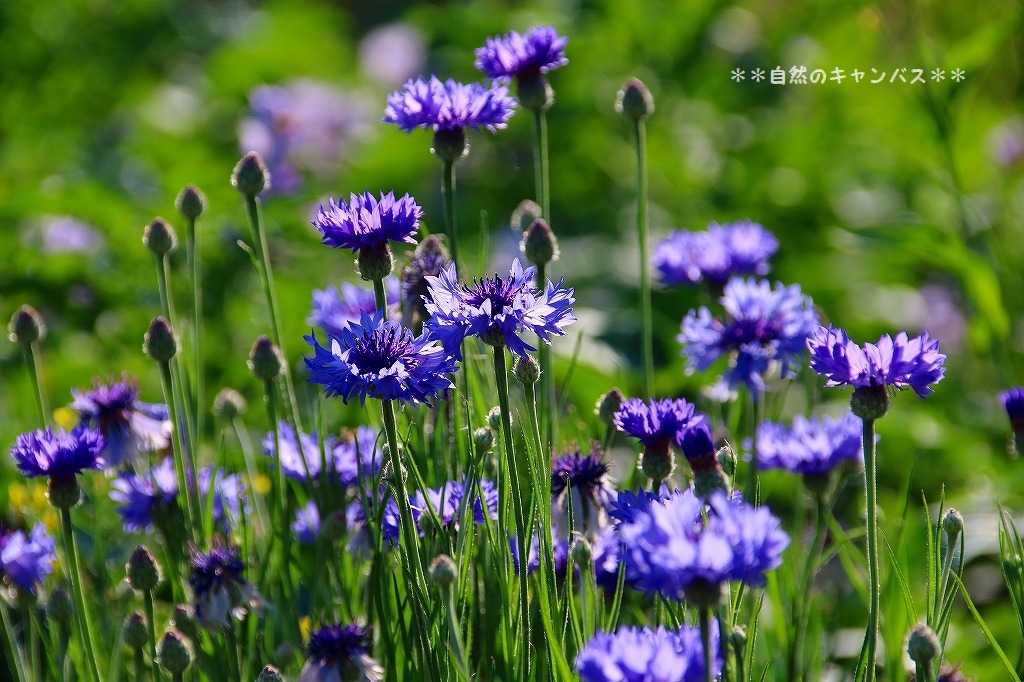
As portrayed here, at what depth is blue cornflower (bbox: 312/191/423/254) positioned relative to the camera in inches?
39.2

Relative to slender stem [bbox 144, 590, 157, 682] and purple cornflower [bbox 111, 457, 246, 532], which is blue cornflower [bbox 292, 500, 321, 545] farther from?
slender stem [bbox 144, 590, 157, 682]

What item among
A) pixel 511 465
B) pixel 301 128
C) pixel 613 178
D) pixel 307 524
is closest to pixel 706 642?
pixel 511 465

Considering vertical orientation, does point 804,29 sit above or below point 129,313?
above

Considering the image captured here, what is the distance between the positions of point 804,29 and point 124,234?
2321 mm

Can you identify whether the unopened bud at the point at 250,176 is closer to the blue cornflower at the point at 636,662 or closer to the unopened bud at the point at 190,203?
the unopened bud at the point at 190,203

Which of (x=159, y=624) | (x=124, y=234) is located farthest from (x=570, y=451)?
(x=124, y=234)

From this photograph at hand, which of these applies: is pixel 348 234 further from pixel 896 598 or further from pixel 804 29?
pixel 804 29

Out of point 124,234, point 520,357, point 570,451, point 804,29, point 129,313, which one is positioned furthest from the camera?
point 804,29

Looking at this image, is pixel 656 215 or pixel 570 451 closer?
pixel 570 451

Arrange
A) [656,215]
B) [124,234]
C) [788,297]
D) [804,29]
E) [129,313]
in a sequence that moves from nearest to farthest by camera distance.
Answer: [788,297], [129,313], [124,234], [656,215], [804,29]

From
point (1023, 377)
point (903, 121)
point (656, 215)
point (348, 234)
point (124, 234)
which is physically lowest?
point (348, 234)

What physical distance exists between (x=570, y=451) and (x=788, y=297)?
13.0 inches

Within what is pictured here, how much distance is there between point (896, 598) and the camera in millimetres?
1271

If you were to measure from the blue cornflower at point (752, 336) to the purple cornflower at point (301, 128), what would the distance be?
5.04 feet
